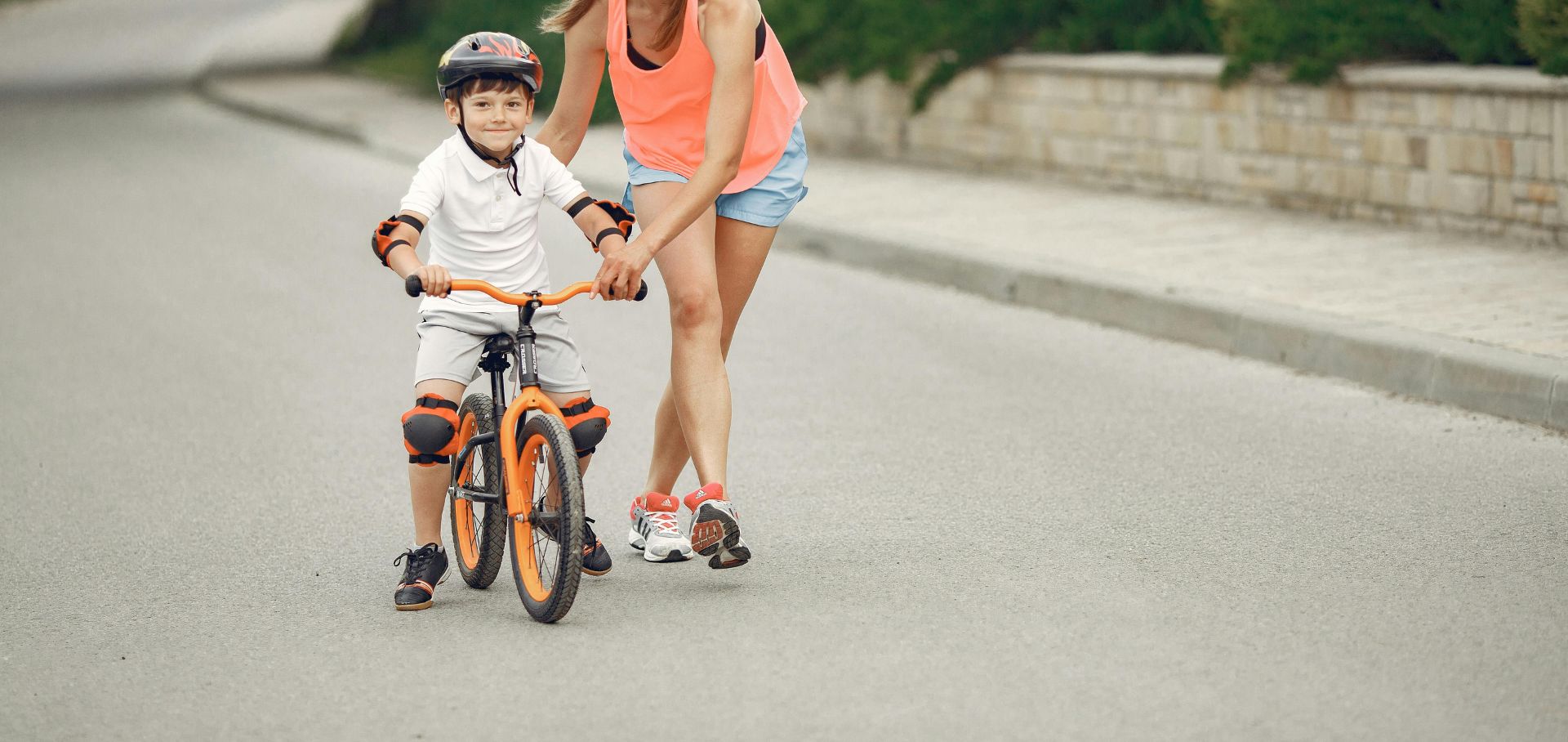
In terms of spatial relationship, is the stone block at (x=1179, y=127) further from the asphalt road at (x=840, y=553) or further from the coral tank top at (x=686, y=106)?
the coral tank top at (x=686, y=106)

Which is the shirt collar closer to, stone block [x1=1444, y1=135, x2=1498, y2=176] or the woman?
the woman

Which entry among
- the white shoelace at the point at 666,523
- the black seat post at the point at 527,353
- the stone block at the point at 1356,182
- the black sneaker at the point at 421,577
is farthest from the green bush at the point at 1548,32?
the black sneaker at the point at 421,577

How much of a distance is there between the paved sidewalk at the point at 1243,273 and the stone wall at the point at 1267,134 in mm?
237

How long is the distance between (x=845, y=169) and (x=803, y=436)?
8492mm

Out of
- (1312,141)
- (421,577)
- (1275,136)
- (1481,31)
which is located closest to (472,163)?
(421,577)

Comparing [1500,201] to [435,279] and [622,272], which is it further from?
[435,279]

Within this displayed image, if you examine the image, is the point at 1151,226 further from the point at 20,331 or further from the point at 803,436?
the point at 20,331

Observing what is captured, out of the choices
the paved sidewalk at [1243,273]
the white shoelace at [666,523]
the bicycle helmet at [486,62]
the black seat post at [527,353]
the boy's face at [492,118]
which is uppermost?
the bicycle helmet at [486,62]

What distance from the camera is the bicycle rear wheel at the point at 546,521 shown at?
4.21 metres

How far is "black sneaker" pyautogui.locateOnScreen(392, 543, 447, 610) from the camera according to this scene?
15.1ft

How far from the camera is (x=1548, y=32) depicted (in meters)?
9.34

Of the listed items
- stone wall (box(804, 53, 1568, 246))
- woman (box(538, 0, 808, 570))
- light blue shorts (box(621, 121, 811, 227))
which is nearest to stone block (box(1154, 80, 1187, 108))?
stone wall (box(804, 53, 1568, 246))

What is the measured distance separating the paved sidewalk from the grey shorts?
11.9 feet

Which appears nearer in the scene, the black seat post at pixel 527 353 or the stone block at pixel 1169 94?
the black seat post at pixel 527 353
